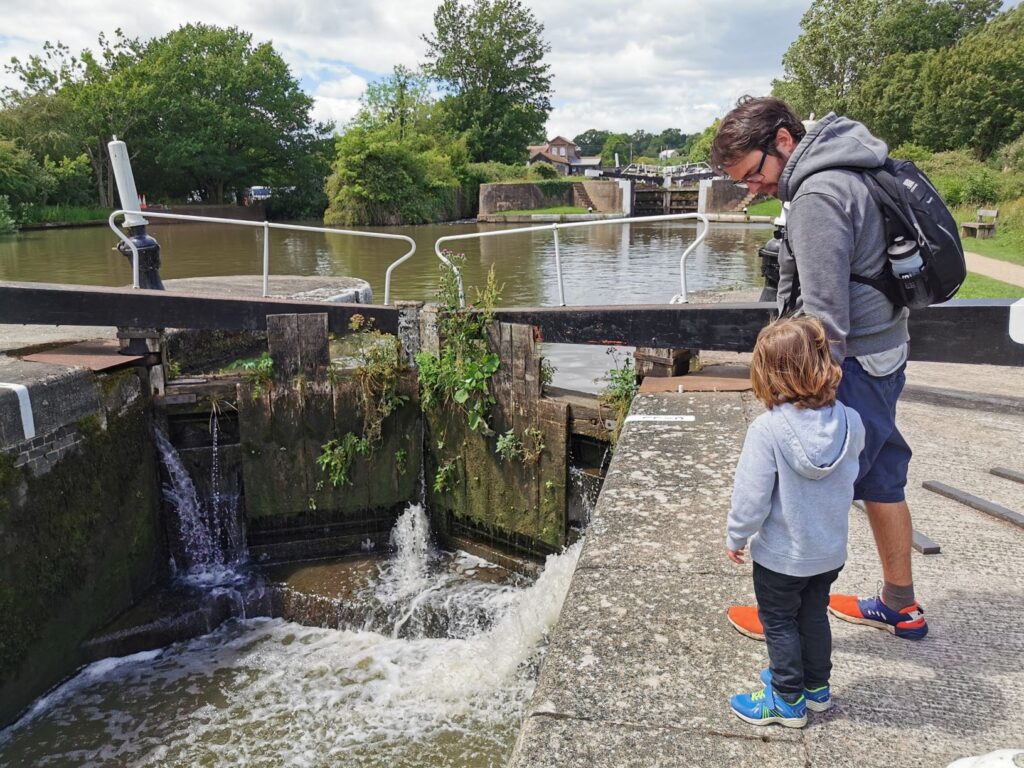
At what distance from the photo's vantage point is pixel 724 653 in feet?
8.51

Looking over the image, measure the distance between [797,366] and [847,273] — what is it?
1.26ft

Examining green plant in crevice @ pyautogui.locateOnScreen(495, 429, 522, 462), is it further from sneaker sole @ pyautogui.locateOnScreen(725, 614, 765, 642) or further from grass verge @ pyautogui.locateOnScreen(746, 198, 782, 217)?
grass verge @ pyautogui.locateOnScreen(746, 198, 782, 217)

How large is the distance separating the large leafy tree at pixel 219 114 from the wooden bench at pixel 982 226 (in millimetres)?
42752

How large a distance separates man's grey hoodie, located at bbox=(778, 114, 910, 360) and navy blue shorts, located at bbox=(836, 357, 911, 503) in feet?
0.53

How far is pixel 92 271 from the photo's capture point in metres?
19.0

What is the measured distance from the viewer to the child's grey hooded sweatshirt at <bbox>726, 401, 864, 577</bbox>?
6.84 ft

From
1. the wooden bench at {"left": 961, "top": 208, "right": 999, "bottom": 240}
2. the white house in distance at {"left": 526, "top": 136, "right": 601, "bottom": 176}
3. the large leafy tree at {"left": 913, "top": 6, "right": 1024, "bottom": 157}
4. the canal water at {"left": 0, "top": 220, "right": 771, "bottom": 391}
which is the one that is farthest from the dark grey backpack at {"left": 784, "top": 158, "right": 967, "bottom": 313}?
the white house in distance at {"left": 526, "top": 136, "right": 601, "bottom": 176}

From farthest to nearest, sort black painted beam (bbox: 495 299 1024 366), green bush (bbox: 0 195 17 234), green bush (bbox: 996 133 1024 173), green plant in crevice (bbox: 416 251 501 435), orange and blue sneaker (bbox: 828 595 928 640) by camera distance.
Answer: green bush (bbox: 0 195 17 234)
green bush (bbox: 996 133 1024 173)
green plant in crevice (bbox: 416 251 501 435)
black painted beam (bbox: 495 299 1024 366)
orange and blue sneaker (bbox: 828 595 928 640)

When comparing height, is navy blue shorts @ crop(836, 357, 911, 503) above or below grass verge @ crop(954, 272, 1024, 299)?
below

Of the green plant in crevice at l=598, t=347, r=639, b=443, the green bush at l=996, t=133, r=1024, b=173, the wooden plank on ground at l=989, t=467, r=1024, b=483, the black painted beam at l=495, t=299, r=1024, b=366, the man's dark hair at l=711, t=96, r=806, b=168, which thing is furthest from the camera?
the green bush at l=996, t=133, r=1024, b=173

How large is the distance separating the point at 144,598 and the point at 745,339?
5.02 metres

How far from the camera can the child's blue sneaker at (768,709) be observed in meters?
2.23

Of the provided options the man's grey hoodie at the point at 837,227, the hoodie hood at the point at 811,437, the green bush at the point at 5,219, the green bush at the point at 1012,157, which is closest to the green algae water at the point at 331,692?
the hoodie hood at the point at 811,437

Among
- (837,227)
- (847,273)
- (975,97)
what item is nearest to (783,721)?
(847,273)
